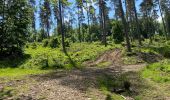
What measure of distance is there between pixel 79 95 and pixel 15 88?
3336 mm

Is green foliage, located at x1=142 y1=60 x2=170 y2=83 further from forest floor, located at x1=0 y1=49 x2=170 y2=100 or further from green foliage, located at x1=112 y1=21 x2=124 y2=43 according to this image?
Result: green foliage, located at x1=112 y1=21 x2=124 y2=43

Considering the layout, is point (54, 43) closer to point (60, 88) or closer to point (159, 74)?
point (159, 74)

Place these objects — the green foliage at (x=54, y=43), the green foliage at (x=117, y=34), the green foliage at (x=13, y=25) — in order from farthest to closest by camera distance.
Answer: the green foliage at (x=117, y=34)
the green foliage at (x=54, y=43)
the green foliage at (x=13, y=25)

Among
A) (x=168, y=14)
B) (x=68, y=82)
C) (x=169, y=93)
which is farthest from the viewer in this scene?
(x=168, y=14)

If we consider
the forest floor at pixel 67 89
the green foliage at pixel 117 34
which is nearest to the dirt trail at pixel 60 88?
the forest floor at pixel 67 89

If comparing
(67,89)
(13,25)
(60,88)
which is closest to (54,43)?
(13,25)

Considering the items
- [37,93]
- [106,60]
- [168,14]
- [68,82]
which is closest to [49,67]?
[106,60]

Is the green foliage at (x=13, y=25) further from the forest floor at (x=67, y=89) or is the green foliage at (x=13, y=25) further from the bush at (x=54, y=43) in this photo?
the forest floor at (x=67, y=89)

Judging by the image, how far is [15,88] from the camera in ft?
49.2

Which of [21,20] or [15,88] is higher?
[21,20]

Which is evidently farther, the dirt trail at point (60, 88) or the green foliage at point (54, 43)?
the green foliage at point (54, 43)

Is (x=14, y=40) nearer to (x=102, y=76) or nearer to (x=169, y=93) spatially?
(x=102, y=76)

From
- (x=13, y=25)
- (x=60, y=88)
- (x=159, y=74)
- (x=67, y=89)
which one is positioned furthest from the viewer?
(x=13, y=25)

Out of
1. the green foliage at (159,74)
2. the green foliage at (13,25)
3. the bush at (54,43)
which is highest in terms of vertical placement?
the green foliage at (13,25)
